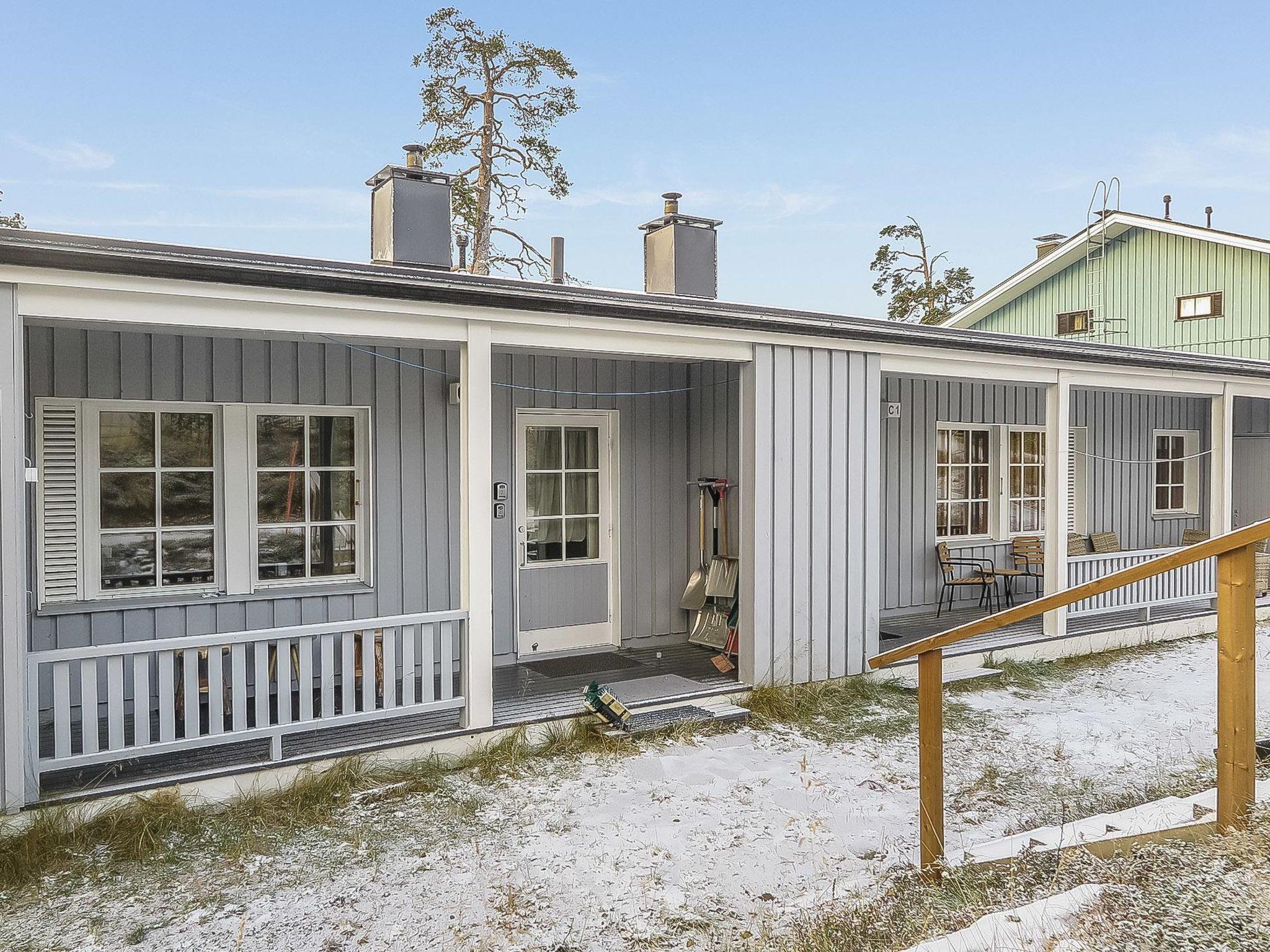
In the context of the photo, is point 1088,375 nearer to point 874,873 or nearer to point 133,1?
point 874,873

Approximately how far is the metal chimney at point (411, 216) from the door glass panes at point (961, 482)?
5.29 meters

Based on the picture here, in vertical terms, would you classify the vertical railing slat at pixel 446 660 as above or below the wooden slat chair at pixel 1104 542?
below

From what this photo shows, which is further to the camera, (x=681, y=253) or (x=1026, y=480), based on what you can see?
(x=1026, y=480)

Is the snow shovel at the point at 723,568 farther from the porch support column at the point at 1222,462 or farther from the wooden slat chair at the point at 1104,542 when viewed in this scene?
the wooden slat chair at the point at 1104,542

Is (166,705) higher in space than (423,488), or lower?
lower

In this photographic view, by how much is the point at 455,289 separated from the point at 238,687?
7.53 ft

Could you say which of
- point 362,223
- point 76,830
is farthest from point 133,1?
point 76,830

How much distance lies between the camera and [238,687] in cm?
463

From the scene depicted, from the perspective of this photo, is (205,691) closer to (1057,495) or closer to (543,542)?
(543,542)

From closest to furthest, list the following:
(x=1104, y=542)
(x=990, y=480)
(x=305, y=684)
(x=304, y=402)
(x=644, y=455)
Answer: (x=305, y=684), (x=304, y=402), (x=644, y=455), (x=990, y=480), (x=1104, y=542)

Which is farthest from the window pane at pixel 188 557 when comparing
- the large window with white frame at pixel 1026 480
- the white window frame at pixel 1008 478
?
the large window with white frame at pixel 1026 480

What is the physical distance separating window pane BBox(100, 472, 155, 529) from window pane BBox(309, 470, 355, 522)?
3.14 feet

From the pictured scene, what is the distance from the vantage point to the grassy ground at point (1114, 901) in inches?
95.3

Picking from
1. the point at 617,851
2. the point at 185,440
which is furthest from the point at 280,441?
the point at 617,851
